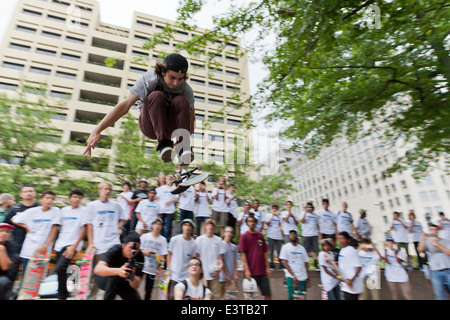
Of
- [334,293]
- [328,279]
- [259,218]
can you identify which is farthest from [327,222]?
[334,293]

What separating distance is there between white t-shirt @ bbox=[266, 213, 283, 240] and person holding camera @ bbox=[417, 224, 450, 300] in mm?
3321

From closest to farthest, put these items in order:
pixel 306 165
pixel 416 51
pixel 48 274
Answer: pixel 48 274 → pixel 416 51 → pixel 306 165

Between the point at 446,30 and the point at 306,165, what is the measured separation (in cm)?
8700

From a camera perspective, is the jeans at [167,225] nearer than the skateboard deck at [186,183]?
No

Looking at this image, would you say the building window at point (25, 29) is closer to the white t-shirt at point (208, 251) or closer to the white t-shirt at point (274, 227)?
the white t-shirt at point (274, 227)

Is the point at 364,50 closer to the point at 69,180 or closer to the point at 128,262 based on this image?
the point at 128,262

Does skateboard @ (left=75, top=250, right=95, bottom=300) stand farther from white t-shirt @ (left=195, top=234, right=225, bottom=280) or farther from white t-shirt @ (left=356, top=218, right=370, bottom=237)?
white t-shirt @ (left=356, top=218, right=370, bottom=237)

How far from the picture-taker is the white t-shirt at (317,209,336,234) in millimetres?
6988

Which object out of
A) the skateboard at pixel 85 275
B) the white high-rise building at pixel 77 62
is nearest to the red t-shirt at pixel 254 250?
the skateboard at pixel 85 275

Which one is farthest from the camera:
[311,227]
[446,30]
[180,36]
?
[180,36]

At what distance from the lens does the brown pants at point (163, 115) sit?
2.55 m

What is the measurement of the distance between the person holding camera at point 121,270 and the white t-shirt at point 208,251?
135 cm
